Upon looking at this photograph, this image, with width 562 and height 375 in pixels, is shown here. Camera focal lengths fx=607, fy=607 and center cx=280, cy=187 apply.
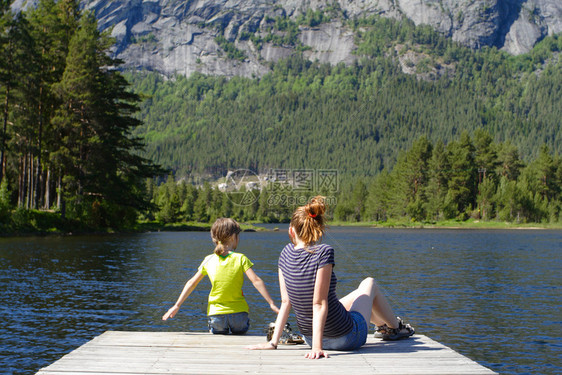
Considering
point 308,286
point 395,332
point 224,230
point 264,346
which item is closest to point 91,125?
point 224,230

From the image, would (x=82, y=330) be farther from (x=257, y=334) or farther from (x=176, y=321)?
(x=257, y=334)

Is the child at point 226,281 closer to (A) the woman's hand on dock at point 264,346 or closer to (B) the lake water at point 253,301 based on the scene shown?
(A) the woman's hand on dock at point 264,346

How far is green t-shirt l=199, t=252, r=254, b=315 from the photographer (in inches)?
438

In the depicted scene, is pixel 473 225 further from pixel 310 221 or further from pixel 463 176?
pixel 310 221

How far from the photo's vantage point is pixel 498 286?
88.8 feet

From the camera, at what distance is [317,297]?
9.04 metres

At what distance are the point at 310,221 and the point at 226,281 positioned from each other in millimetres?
2938

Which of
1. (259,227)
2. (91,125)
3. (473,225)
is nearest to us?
(91,125)

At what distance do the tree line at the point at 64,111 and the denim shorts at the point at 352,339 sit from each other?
47529mm

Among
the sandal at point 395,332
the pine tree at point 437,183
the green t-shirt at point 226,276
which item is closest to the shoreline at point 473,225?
the pine tree at point 437,183

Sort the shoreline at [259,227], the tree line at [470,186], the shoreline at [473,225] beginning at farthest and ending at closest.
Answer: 1. the tree line at [470,186]
2. the shoreline at [473,225]
3. the shoreline at [259,227]

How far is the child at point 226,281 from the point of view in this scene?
422 inches

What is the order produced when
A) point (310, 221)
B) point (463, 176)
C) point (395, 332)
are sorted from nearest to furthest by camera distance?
point (310, 221)
point (395, 332)
point (463, 176)

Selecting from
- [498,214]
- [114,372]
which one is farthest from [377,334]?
[498,214]
